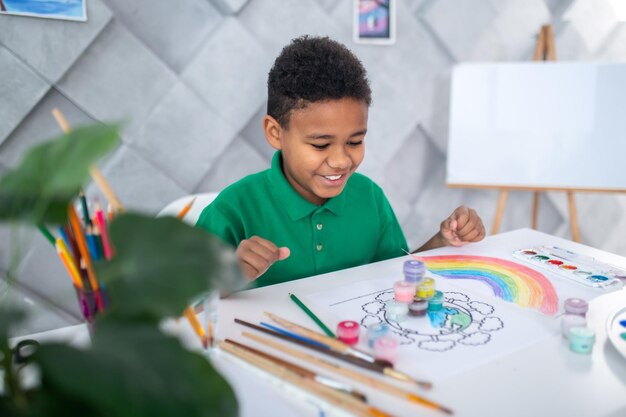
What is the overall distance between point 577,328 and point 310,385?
0.27m

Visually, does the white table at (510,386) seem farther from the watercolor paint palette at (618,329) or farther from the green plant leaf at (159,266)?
the green plant leaf at (159,266)

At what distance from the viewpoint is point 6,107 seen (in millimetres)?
1090

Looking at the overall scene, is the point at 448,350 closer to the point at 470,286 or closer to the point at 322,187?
the point at 470,286

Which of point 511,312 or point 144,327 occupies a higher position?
point 144,327

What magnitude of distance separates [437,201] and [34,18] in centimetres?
139

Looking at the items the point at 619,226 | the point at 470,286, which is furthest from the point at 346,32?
the point at 619,226

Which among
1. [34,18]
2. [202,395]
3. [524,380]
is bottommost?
[524,380]

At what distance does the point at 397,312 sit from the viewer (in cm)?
52

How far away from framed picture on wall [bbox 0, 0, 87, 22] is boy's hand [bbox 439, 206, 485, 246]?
0.95 meters

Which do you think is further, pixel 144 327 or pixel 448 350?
pixel 448 350

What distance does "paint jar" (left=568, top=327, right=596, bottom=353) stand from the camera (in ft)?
1.49

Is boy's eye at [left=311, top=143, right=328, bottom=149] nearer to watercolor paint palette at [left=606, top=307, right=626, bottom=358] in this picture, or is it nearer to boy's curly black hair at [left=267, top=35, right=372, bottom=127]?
boy's curly black hair at [left=267, top=35, right=372, bottom=127]

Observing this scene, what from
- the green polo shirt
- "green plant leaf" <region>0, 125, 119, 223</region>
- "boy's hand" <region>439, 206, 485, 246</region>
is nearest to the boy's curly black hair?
the green polo shirt

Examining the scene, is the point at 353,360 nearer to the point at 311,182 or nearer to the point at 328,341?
the point at 328,341
